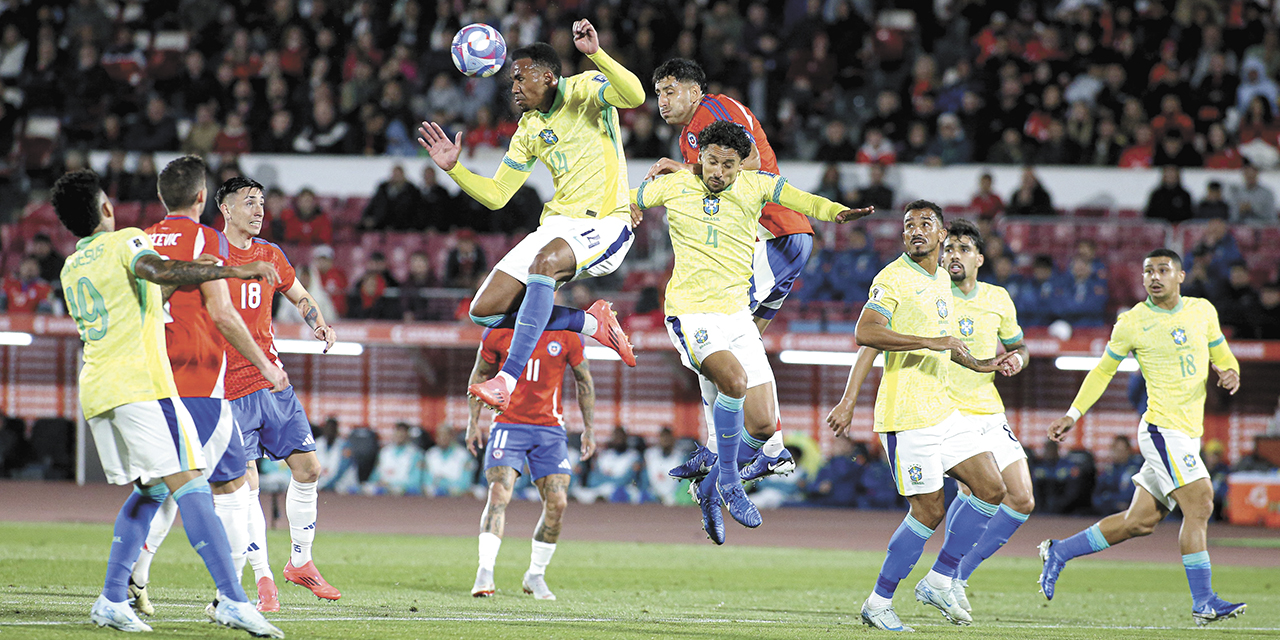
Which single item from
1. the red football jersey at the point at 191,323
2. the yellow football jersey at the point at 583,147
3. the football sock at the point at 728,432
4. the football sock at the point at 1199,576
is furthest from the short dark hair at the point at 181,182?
the football sock at the point at 1199,576

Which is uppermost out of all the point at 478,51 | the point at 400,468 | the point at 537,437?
the point at 478,51

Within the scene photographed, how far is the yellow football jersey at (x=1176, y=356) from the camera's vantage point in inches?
393

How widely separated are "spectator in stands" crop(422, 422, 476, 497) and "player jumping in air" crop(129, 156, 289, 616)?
11785 mm

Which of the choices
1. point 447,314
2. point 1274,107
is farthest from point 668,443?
point 1274,107

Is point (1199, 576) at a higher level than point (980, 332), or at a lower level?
lower

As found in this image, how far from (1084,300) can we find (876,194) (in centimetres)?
329

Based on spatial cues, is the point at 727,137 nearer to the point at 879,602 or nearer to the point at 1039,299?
the point at 879,602

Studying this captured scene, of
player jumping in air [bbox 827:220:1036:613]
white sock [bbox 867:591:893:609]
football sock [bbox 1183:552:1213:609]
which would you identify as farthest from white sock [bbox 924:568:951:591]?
football sock [bbox 1183:552:1213:609]

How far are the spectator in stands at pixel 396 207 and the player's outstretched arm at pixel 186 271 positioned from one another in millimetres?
13644

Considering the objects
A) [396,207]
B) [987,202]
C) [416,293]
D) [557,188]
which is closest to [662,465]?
[416,293]

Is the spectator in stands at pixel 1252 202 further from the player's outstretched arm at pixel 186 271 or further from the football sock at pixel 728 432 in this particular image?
the player's outstretched arm at pixel 186 271

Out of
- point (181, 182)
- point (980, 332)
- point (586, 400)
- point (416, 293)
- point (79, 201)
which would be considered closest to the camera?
point (79, 201)

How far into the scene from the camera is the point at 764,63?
2200 centimetres

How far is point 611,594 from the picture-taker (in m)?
10.7
